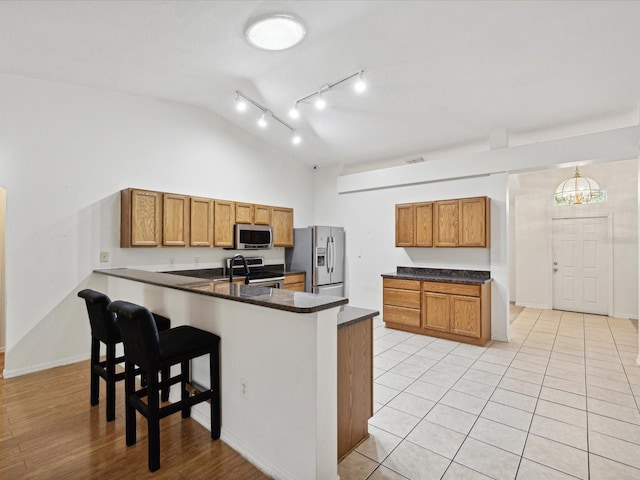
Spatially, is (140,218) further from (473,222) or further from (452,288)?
(473,222)

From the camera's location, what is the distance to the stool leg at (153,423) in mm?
1919

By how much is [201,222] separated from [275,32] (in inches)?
106

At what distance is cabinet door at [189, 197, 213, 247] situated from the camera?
4.56 metres

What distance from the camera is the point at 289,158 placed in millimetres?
6391

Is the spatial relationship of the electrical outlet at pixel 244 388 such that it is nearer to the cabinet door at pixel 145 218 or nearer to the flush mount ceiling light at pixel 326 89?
the cabinet door at pixel 145 218

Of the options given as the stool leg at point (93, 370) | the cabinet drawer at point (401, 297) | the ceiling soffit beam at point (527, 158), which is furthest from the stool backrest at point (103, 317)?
the ceiling soffit beam at point (527, 158)

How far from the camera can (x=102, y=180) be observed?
400cm

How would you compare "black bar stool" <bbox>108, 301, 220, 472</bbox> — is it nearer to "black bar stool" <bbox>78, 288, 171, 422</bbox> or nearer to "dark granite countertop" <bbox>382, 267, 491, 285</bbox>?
"black bar stool" <bbox>78, 288, 171, 422</bbox>

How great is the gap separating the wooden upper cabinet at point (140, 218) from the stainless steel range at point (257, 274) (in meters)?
1.16

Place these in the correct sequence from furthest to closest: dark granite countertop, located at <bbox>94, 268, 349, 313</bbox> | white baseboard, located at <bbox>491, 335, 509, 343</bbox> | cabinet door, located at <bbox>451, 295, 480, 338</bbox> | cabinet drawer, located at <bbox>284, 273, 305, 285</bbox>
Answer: cabinet drawer, located at <bbox>284, 273, 305, 285</bbox>, white baseboard, located at <bbox>491, 335, 509, 343</bbox>, cabinet door, located at <bbox>451, 295, 480, 338</bbox>, dark granite countertop, located at <bbox>94, 268, 349, 313</bbox>

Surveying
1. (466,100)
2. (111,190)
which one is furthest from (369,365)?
(111,190)

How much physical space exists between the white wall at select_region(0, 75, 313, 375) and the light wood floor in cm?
92

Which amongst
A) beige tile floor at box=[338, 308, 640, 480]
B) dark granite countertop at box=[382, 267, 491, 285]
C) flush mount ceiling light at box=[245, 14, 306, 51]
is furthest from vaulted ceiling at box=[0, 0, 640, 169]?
beige tile floor at box=[338, 308, 640, 480]

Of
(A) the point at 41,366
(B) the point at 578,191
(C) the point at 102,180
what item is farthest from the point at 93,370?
(B) the point at 578,191
